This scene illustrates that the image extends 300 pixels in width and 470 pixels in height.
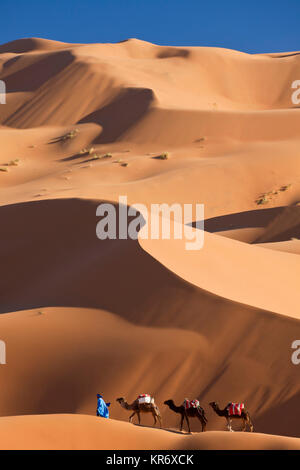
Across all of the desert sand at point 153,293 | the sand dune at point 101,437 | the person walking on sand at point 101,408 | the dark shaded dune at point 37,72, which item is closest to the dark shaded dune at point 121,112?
the desert sand at point 153,293

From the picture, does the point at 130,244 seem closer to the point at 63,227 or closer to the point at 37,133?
the point at 63,227

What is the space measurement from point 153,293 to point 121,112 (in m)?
26.9

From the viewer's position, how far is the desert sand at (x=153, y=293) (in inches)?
361

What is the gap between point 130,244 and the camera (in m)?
13.2

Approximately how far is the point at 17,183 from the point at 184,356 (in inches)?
810

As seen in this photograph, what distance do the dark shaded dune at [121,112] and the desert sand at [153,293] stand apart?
5.94ft

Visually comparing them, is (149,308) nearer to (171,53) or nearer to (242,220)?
(242,220)

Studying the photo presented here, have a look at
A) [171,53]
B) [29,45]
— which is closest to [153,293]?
[171,53]

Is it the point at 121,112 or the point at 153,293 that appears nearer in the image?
the point at 153,293

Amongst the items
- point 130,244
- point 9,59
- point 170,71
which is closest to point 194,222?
point 130,244

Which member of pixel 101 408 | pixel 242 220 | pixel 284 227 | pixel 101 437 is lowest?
pixel 101 437

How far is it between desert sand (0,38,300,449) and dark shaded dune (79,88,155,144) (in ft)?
5.94

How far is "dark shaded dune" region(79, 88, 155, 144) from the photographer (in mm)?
35219

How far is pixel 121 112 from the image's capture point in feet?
121
